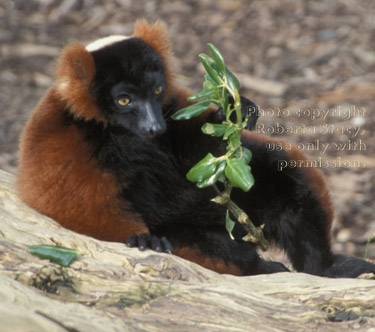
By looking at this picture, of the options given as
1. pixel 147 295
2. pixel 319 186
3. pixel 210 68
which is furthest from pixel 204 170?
pixel 319 186

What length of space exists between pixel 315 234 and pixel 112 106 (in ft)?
5.59

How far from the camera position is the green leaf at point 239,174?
3678 millimetres

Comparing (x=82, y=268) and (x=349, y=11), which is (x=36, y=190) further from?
(x=349, y=11)

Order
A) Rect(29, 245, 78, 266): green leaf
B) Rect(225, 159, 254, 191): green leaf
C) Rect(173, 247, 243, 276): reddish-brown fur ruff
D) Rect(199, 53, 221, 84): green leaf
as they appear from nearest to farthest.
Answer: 1. Rect(29, 245, 78, 266): green leaf
2. Rect(225, 159, 254, 191): green leaf
3. Rect(199, 53, 221, 84): green leaf
4. Rect(173, 247, 243, 276): reddish-brown fur ruff

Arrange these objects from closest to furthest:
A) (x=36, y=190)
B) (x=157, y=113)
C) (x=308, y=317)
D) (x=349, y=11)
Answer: (x=308, y=317) → (x=36, y=190) → (x=157, y=113) → (x=349, y=11)

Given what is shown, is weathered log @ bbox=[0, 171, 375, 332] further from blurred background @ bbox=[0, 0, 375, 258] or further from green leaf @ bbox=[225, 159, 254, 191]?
blurred background @ bbox=[0, 0, 375, 258]

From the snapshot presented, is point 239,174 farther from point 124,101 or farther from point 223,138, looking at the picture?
point 124,101

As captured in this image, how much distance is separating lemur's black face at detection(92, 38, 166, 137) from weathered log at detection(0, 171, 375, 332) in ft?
3.39

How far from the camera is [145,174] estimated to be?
453 centimetres

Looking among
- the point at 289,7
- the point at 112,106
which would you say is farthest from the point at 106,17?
the point at 112,106

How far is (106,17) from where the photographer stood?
10891 millimetres

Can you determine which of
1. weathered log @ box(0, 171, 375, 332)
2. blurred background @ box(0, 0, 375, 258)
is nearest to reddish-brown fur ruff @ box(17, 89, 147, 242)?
weathered log @ box(0, 171, 375, 332)

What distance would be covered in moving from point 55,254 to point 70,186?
2.69 ft

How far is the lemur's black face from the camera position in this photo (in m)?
4.46
